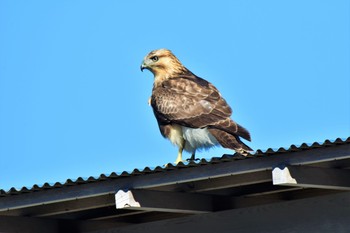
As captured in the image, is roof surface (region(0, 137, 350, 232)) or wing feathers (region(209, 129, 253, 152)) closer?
roof surface (region(0, 137, 350, 232))

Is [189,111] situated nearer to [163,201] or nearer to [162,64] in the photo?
[162,64]

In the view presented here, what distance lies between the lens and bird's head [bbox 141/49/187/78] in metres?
17.9

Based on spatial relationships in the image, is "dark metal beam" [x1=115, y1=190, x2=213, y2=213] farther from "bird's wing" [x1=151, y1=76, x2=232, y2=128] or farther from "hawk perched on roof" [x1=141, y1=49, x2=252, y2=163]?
"bird's wing" [x1=151, y1=76, x2=232, y2=128]

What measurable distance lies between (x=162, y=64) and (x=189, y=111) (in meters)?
2.41

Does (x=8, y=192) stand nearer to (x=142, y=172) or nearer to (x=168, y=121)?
(x=142, y=172)

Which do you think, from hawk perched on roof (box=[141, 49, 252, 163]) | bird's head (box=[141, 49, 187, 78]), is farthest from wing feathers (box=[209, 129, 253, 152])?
bird's head (box=[141, 49, 187, 78])

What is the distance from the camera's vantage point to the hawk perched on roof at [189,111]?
14.7 metres

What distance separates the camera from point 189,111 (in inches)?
617

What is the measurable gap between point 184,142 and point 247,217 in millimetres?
5142

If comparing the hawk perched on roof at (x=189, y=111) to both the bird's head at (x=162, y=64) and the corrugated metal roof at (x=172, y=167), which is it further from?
the corrugated metal roof at (x=172, y=167)

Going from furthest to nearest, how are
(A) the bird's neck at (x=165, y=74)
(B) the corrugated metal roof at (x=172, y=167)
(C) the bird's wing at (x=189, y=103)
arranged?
(A) the bird's neck at (x=165, y=74) < (C) the bird's wing at (x=189, y=103) < (B) the corrugated metal roof at (x=172, y=167)

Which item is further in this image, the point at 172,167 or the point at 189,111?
the point at 189,111

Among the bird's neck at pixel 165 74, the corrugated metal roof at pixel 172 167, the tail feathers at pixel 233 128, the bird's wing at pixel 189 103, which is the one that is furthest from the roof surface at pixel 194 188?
the bird's neck at pixel 165 74

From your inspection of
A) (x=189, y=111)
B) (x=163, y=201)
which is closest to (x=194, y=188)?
(x=163, y=201)
